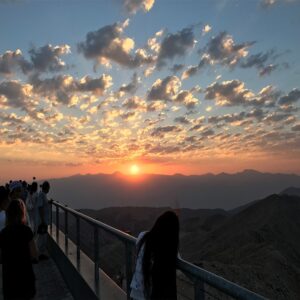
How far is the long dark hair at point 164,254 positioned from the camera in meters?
3.62

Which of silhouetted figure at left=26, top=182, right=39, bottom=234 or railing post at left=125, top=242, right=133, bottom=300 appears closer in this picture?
railing post at left=125, top=242, right=133, bottom=300

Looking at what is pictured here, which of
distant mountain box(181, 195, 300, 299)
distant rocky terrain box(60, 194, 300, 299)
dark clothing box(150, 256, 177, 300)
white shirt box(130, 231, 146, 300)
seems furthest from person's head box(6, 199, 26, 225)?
distant mountain box(181, 195, 300, 299)

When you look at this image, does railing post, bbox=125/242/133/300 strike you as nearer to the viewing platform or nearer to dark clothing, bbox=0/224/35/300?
the viewing platform

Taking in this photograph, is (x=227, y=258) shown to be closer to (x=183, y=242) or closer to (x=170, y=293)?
(x=183, y=242)

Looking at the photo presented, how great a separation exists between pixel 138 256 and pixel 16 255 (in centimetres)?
148

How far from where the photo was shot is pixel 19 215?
4766 mm

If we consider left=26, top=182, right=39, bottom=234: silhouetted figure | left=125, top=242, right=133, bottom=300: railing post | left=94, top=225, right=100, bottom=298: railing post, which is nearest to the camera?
left=125, top=242, right=133, bottom=300: railing post

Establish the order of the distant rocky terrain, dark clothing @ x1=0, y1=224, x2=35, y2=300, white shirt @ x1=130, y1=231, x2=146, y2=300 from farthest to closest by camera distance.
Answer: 1. the distant rocky terrain
2. dark clothing @ x1=0, y1=224, x2=35, y2=300
3. white shirt @ x1=130, y1=231, x2=146, y2=300

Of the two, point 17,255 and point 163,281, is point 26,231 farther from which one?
point 163,281

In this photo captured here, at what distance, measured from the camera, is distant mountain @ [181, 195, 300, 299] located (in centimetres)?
3059

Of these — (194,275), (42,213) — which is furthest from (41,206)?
(194,275)

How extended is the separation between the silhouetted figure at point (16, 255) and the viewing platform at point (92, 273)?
0.98 m

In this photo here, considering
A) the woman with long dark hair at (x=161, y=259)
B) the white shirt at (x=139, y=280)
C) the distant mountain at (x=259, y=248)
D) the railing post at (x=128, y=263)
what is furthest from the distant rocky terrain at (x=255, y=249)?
the woman with long dark hair at (x=161, y=259)

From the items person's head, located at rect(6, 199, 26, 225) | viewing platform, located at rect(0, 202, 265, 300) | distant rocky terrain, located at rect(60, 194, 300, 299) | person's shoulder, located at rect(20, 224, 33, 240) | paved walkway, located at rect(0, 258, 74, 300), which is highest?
person's head, located at rect(6, 199, 26, 225)
